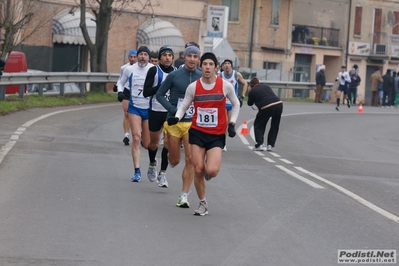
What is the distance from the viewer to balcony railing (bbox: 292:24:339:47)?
58094 mm

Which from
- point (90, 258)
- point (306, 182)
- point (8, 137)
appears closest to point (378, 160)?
point (306, 182)

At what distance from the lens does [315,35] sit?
5928 centimetres

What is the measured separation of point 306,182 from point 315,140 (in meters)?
8.97

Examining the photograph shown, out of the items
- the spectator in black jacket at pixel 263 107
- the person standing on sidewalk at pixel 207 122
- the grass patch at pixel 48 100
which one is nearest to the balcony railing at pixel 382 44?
the grass patch at pixel 48 100

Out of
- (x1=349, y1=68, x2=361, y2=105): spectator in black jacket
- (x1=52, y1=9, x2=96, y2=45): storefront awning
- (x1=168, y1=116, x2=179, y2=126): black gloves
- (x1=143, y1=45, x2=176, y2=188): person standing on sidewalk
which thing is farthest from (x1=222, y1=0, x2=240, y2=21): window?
(x1=168, y1=116, x2=179, y2=126): black gloves

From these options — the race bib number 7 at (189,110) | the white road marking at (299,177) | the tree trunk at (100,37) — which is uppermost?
the tree trunk at (100,37)

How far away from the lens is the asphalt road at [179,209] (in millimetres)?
7285

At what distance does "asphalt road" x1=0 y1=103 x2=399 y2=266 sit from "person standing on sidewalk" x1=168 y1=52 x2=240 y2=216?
51cm

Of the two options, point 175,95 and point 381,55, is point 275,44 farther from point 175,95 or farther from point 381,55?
point 175,95

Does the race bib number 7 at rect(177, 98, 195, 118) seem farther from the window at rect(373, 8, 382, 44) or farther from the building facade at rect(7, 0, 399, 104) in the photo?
the window at rect(373, 8, 382, 44)

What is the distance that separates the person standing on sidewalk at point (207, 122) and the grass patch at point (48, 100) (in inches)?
515

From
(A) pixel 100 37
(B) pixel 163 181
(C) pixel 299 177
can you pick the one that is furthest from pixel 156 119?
(A) pixel 100 37

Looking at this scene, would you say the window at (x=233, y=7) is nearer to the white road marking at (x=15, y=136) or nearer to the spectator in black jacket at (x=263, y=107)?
the white road marking at (x=15, y=136)

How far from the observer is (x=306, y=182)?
12742mm
